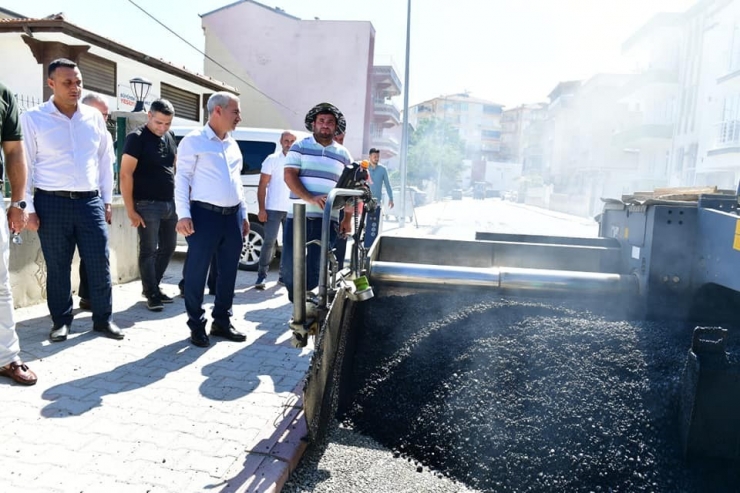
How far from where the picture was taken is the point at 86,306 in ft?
17.8

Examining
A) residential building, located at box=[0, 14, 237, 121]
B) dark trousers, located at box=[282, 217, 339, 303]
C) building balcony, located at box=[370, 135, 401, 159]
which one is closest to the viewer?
dark trousers, located at box=[282, 217, 339, 303]

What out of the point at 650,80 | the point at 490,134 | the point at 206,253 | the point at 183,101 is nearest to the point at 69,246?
the point at 206,253

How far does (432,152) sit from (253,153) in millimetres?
53160

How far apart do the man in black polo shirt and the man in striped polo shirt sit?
1.67 m

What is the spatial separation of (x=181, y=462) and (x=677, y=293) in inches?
124

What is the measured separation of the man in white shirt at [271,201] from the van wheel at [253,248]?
989 mm

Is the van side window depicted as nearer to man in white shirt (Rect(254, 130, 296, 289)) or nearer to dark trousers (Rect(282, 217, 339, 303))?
man in white shirt (Rect(254, 130, 296, 289))

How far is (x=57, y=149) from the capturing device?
4270 mm

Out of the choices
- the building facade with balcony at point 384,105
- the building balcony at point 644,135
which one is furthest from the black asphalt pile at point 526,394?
the building facade with balcony at point 384,105

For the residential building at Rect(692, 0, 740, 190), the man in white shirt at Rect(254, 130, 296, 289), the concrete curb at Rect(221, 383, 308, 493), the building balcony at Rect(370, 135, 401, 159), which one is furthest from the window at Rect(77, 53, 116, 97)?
the building balcony at Rect(370, 135, 401, 159)

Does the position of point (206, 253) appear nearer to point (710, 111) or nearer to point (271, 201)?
point (271, 201)

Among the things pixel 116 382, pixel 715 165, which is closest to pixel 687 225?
pixel 116 382

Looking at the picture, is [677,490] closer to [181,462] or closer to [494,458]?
[494,458]

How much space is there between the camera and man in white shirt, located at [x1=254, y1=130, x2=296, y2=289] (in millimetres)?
6797
